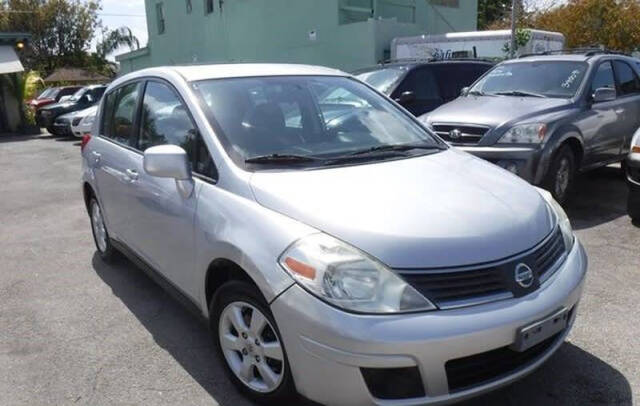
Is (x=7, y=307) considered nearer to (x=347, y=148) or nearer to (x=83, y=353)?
(x=83, y=353)

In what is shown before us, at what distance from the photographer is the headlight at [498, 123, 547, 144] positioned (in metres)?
5.87

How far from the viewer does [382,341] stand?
2217 mm

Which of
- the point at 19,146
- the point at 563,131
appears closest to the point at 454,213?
the point at 563,131

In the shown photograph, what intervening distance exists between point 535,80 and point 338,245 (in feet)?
18.2

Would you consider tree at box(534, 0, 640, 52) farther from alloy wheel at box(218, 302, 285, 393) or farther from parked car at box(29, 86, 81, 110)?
alloy wheel at box(218, 302, 285, 393)

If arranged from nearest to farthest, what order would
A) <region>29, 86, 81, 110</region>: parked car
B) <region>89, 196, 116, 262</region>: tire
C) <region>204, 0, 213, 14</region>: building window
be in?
<region>89, 196, 116, 262</region>: tire
<region>29, 86, 81, 110</region>: parked car
<region>204, 0, 213, 14</region>: building window

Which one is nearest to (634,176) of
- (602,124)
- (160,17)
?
(602,124)

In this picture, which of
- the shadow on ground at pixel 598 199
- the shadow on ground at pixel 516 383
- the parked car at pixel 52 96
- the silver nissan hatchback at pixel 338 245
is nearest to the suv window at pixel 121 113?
the silver nissan hatchback at pixel 338 245

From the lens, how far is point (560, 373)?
3.07 meters

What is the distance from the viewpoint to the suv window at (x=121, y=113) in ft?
13.5

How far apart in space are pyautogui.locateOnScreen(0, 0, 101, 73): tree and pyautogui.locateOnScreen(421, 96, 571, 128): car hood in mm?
39869

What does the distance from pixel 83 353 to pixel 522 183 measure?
2.78 meters

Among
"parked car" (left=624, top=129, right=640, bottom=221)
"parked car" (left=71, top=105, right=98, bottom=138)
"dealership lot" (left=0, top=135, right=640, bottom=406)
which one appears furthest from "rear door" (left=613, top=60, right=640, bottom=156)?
"parked car" (left=71, top=105, right=98, bottom=138)

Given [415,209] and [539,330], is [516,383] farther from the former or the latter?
[415,209]
